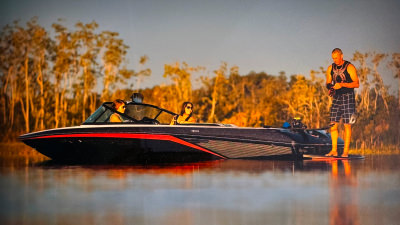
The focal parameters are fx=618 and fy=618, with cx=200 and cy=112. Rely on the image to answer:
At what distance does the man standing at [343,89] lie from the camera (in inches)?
387

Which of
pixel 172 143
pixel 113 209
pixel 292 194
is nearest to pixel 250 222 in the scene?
pixel 113 209

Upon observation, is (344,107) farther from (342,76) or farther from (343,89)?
(342,76)

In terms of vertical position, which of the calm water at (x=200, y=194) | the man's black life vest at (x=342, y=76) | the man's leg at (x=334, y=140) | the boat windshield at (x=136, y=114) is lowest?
the calm water at (x=200, y=194)

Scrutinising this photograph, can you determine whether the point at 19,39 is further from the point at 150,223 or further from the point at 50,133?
the point at 150,223

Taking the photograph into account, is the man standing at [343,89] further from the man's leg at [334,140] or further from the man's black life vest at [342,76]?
the man's leg at [334,140]

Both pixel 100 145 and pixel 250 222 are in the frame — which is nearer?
pixel 250 222

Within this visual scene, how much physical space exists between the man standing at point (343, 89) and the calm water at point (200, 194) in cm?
152

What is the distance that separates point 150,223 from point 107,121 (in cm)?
560

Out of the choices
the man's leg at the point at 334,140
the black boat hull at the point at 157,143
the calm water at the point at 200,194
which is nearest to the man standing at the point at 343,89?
the man's leg at the point at 334,140

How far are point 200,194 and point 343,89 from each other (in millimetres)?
5173

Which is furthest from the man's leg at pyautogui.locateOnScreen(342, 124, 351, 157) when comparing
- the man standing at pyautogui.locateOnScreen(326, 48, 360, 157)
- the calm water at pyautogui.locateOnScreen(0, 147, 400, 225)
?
the calm water at pyautogui.locateOnScreen(0, 147, 400, 225)

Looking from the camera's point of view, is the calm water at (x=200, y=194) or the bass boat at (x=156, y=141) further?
the bass boat at (x=156, y=141)

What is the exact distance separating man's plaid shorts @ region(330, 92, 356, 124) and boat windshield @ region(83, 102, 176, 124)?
8.69 ft

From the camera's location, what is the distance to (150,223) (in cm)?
399
